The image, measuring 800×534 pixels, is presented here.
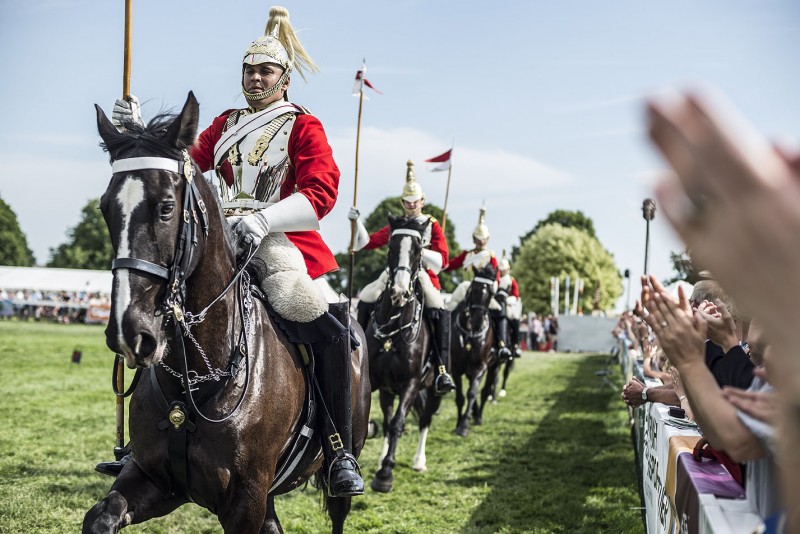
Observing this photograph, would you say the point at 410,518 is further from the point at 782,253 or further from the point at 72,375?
the point at 72,375

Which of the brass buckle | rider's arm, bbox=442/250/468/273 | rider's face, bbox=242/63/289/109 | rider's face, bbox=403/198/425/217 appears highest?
rider's face, bbox=242/63/289/109

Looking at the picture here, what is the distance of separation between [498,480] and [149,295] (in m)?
6.93

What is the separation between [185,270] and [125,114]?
0.95m

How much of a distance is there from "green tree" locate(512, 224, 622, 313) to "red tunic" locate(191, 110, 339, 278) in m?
66.0

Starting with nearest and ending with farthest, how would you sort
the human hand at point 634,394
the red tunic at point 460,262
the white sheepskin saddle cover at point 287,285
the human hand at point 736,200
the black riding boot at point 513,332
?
the human hand at point 736,200, the white sheepskin saddle cover at point 287,285, the human hand at point 634,394, the red tunic at point 460,262, the black riding boot at point 513,332

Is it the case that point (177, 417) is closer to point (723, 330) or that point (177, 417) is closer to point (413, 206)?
point (723, 330)

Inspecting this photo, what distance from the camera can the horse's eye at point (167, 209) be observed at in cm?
338

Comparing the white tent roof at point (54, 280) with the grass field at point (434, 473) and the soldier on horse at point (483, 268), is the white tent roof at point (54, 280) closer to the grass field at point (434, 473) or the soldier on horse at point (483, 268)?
the grass field at point (434, 473)

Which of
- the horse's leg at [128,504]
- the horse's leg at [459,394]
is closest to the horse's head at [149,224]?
the horse's leg at [128,504]

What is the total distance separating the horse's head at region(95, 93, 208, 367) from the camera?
3.15 m

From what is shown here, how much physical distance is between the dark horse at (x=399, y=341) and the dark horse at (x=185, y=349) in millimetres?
4460

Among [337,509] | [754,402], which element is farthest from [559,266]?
[754,402]

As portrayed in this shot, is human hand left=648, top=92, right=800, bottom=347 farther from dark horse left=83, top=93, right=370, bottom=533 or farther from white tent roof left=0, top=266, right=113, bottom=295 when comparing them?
white tent roof left=0, top=266, right=113, bottom=295

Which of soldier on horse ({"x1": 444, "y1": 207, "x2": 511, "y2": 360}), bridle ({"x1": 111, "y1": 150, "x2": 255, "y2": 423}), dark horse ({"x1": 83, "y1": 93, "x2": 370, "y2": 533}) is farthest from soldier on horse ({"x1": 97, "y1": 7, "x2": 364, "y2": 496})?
soldier on horse ({"x1": 444, "y1": 207, "x2": 511, "y2": 360})
